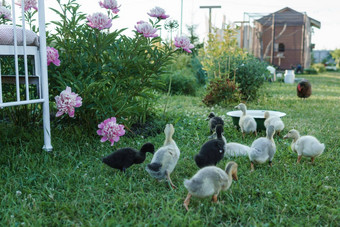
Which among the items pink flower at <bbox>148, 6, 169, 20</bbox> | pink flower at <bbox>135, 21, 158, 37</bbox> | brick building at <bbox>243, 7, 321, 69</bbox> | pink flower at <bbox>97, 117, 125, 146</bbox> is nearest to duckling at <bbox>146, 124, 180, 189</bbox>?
pink flower at <bbox>97, 117, 125, 146</bbox>

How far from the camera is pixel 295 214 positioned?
2.31 meters

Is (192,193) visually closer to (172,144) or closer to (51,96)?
(172,144)

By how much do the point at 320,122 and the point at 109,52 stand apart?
3.71 metres

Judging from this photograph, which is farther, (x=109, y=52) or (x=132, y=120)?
(x=132, y=120)

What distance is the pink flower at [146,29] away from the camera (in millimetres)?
3649

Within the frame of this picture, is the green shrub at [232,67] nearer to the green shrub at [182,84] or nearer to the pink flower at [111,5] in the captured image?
the green shrub at [182,84]

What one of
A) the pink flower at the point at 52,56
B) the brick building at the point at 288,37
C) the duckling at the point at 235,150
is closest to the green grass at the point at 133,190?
the duckling at the point at 235,150

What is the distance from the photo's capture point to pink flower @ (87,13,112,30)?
133 inches

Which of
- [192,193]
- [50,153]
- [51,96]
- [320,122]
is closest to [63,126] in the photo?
[51,96]

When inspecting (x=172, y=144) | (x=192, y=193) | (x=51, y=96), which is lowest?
(x=192, y=193)

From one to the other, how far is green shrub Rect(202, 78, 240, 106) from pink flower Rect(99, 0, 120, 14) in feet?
13.2

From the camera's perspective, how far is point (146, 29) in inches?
144

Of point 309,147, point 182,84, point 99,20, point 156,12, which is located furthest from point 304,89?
point 99,20

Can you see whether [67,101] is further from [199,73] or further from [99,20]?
[199,73]
